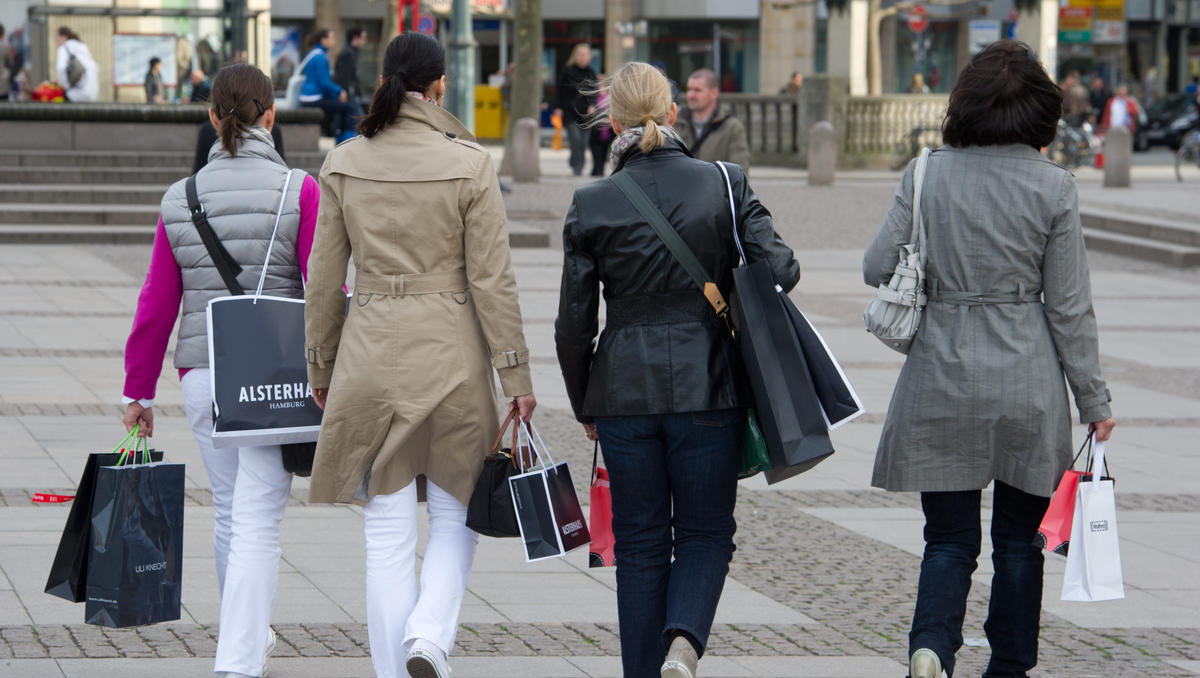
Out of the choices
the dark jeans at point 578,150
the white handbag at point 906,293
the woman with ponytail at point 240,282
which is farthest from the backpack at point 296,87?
the white handbag at point 906,293

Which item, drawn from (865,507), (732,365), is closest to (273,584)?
(732,365)

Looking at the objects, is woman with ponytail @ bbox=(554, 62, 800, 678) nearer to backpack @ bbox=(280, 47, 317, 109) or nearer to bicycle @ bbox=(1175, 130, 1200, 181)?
backpack @ bbox=(280, 47, 317, 109)

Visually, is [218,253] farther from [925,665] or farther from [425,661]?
[925,665]

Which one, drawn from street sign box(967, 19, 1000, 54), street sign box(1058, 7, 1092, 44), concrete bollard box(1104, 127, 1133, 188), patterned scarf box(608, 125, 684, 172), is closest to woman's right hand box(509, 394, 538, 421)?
patterned scarf box(608, 125, 684, 172)

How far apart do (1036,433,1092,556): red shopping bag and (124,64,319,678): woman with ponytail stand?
1.98 metres

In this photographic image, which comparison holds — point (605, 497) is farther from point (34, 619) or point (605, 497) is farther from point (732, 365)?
point (34, 619)

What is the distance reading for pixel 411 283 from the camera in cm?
439

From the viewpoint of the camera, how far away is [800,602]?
19.7ft

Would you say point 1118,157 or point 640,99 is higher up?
point 640,99

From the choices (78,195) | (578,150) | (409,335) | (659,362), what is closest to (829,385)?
(659,362)

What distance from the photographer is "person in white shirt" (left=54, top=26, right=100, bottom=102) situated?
874 inches

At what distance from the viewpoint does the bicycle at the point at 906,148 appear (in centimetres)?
3270

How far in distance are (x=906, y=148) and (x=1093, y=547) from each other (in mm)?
29532

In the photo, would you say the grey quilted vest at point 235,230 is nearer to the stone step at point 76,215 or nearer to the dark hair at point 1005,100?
the dark hair at point 1005,100
